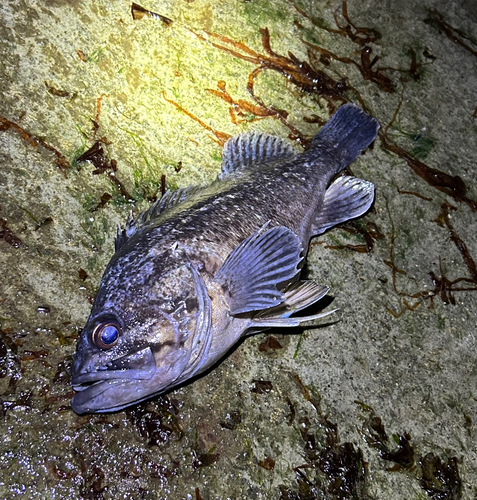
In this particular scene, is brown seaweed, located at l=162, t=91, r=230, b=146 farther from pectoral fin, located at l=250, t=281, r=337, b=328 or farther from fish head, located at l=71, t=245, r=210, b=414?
fish head, located at l=71, t=245, r=210, b=414

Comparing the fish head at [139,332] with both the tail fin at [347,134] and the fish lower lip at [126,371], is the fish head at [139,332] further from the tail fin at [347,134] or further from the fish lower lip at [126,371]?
the tail fin at [347,134]

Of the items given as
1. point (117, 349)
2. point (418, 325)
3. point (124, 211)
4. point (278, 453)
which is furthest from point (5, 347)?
point (418, 325)

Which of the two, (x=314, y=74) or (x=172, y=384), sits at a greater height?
(x=314, y=74)

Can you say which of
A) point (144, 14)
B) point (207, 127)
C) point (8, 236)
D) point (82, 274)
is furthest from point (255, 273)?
point (144, 14)

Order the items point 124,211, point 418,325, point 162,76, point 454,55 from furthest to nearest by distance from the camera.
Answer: point 454,55 → point 162,76 → point 418,325 → point 124,211

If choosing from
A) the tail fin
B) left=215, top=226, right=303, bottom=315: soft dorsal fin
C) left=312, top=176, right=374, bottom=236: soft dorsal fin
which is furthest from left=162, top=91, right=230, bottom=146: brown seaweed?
left=215, top=226, right=303, bottom=315: soft dorsal fin

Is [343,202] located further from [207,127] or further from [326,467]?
[326,467]

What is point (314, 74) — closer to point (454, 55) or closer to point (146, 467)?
point (454, 55)

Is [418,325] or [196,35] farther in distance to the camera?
[196,35]
